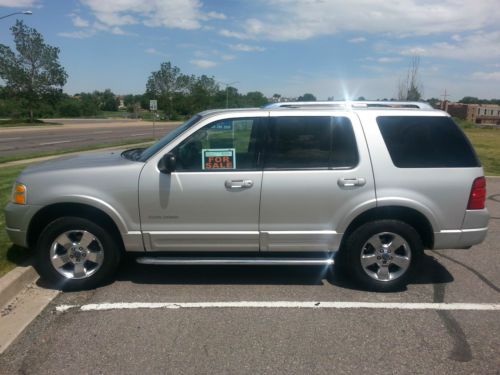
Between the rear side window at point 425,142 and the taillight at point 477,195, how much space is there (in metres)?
0.18

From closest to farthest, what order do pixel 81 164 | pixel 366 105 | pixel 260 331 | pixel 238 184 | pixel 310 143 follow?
pixel 260 331 → pixel 238 184 → pixel 310 143 → pixel 81 164 → pixel 366 105

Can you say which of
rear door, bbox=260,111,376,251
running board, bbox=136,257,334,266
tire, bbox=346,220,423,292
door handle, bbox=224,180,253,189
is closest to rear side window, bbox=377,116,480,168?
rear door, bbox=260,111,376,251

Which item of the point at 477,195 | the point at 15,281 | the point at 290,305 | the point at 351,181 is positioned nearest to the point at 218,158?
the point at 351,181

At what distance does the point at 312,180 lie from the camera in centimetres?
432

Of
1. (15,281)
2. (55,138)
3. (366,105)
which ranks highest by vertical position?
(366,105)

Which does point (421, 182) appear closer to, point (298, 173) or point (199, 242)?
point (298, 173)

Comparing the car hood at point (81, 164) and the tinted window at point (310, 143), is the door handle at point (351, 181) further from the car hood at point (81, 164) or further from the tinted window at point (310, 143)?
the car hood at point (81, 164)

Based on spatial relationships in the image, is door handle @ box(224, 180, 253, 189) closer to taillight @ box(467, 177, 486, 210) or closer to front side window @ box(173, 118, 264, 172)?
front side window @ box(173, 118, 264, 172)

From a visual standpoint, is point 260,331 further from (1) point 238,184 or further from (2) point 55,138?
(2) point 55,138

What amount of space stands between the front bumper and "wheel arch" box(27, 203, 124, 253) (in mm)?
39

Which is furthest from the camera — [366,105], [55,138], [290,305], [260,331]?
[55,138]

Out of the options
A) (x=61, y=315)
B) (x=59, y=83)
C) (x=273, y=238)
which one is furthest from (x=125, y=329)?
(x=59, y=83)

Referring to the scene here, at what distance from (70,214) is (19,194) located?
1.70 feet

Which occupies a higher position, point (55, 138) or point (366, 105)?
point (366, 105)
